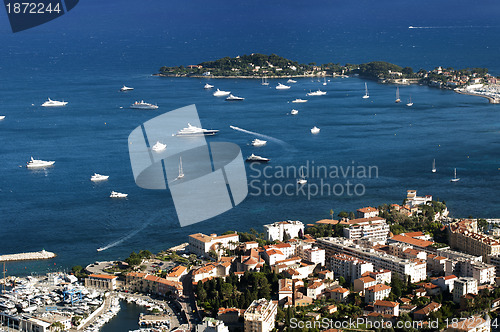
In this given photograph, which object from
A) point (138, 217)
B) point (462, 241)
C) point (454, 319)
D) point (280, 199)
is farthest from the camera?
point (280, 199)

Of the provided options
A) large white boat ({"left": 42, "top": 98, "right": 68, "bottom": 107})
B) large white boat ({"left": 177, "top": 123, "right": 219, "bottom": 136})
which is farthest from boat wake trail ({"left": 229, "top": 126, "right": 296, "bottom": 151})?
large white boat ({"left": 42, "top": 98, "right": 68, "bottom": 107})

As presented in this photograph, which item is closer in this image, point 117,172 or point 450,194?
point 450,194

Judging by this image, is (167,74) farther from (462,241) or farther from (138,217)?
(462,241)

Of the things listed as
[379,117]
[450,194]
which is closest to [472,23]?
[379,117]

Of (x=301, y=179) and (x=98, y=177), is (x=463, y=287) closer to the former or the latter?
(x=301, y=179)

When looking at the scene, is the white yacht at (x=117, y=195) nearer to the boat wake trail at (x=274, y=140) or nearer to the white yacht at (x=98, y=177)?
the white yacht at (x=98, y=177)

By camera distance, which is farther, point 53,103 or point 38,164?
point 53,103

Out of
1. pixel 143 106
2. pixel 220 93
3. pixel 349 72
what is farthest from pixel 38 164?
pixel 349 72
